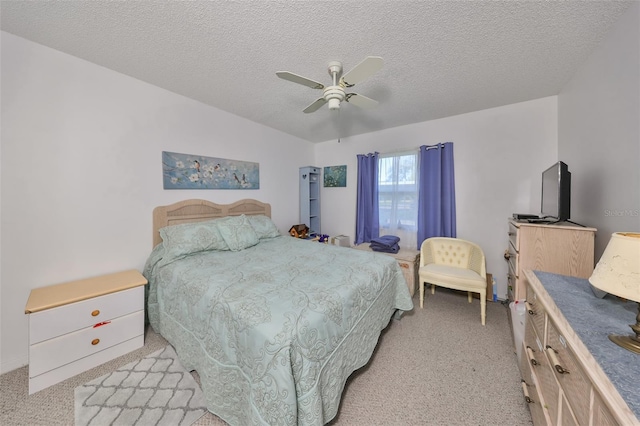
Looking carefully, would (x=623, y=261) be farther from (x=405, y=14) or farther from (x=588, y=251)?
(x=405, y=14)

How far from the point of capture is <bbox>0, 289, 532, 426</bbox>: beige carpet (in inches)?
54.5

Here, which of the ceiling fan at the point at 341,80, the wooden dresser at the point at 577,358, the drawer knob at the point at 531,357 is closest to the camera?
the wooden dresser at the point at 577,358

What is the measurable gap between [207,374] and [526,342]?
2074mm

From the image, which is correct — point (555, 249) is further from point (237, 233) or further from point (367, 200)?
point (237, 233)

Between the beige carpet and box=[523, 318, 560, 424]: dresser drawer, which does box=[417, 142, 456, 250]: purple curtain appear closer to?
the beige carpet

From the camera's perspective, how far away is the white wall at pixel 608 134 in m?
1.37

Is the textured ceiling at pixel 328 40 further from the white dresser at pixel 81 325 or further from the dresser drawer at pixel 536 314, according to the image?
the white dresser at pixel 81 325

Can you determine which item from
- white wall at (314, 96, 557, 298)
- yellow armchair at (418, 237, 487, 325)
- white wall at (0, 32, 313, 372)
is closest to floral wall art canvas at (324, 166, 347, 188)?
white wall at (314, 96, 557, 298)

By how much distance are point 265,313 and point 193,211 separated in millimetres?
2076

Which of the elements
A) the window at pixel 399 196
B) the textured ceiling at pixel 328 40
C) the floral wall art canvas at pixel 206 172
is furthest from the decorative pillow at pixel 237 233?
the window at pixel 399 196

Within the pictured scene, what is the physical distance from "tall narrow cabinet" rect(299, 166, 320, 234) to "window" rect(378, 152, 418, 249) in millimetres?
1313

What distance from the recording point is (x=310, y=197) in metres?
4.43

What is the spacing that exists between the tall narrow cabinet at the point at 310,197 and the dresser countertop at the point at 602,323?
3350 millimetres

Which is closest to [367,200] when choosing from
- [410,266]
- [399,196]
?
[399,196]
